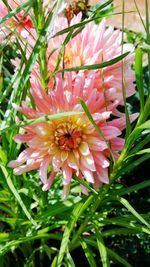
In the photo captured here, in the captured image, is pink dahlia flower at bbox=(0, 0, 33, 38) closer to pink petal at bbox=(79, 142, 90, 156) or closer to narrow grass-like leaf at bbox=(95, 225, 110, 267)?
pink petal at bbox=(79, 142, 90, 156)

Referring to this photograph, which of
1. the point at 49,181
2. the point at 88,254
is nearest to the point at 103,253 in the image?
the point at 88,254

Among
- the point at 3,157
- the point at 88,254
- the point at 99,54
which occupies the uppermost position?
the point at 99,54

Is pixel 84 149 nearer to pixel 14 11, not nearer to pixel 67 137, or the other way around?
pixel 67 137

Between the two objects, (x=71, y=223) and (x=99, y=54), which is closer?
(x=99, y=54)

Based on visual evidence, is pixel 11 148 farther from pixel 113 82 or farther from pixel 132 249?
pixel 132 249

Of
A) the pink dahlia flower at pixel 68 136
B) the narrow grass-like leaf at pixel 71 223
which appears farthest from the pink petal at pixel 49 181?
the narrow grass-like leaf at pixel 71 223

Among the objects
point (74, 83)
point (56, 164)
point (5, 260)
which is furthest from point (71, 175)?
point (5, 260)
